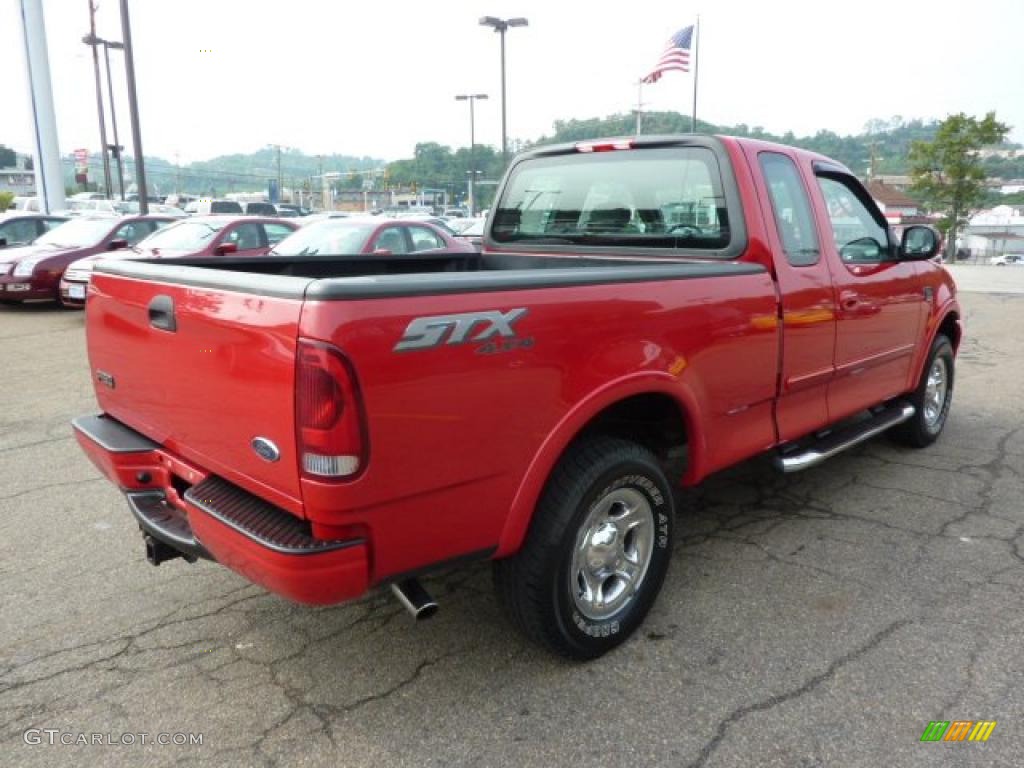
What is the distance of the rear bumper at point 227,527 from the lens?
216cm

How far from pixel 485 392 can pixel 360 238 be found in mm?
8007

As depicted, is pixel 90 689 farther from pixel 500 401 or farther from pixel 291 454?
pixel 500 401

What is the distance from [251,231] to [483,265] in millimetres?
8052

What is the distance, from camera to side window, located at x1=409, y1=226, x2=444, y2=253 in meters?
10.5

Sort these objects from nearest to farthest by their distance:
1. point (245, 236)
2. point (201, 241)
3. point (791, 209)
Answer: point (791, 209), point (201, 241), point (245, 236)

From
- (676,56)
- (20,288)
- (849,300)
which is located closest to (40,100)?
(20,288)

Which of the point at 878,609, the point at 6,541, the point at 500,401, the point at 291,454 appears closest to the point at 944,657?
the point at 878,609

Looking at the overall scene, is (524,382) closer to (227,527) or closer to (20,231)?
(227,527)

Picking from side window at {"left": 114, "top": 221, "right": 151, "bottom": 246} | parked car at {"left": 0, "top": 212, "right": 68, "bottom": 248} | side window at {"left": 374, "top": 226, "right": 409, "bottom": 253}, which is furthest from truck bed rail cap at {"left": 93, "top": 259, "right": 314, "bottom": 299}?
parked car at {"left": 0, "top": 212, "right": 68, "bottom": 248}

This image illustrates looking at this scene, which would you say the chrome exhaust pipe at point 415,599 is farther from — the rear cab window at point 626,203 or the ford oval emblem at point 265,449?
the rear cab window at point 626,203

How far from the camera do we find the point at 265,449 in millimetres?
2248

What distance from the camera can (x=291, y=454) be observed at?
2.15m

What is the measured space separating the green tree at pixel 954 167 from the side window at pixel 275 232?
32.6m

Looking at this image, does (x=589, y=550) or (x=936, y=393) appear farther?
(x=936, y=393)
